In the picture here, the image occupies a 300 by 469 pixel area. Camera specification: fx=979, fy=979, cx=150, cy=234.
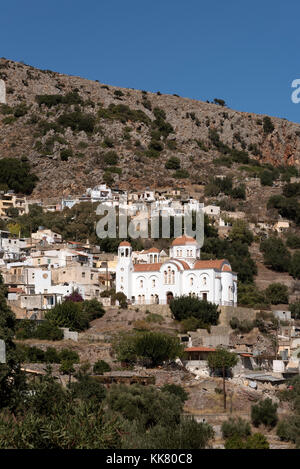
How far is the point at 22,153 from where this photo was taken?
10938cm

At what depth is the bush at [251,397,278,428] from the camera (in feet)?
144

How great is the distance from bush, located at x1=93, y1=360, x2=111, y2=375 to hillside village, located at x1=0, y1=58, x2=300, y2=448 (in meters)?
0.15

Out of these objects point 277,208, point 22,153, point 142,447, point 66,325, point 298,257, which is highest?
point 22,153

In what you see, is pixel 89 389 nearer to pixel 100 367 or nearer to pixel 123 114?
pixel 100 367

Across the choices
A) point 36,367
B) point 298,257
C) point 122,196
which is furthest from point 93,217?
point 36,367

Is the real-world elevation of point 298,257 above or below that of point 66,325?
above

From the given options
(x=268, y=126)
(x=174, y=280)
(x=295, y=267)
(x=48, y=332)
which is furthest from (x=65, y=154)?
(x=48, y=332)

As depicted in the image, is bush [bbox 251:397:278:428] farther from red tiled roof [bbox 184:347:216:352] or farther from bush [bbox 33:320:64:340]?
bush [bbox 33:320:64:340]

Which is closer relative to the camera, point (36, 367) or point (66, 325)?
point (36, 367)

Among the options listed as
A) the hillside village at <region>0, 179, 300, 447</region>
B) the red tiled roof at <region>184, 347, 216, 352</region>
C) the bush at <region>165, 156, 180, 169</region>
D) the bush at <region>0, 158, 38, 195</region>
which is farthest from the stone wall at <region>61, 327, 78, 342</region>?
the bush at <region>165, 156, 180, 169</region>

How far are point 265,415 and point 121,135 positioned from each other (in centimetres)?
7191

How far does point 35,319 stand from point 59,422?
29.4m

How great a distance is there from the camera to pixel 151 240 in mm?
80375

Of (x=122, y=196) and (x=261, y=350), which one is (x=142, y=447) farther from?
(x=122, y=196)
